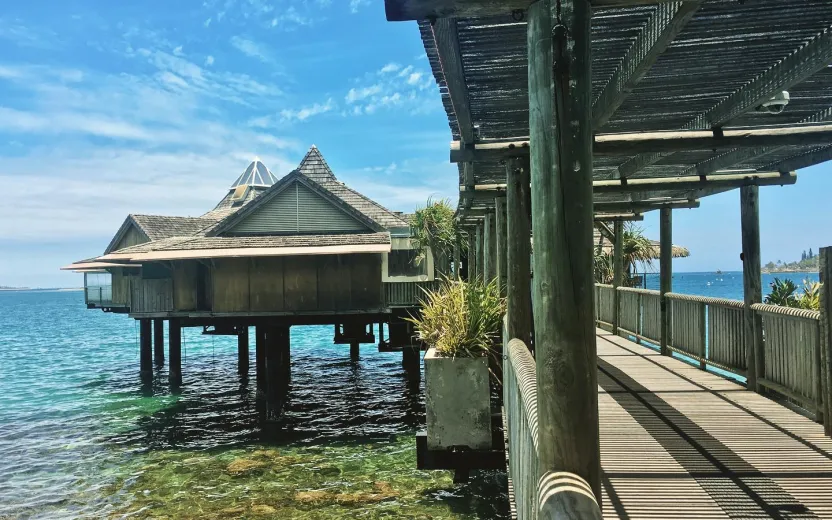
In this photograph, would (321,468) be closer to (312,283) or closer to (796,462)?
(312,283)

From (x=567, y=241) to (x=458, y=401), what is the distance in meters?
5.88

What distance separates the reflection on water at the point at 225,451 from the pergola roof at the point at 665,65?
7832 mm

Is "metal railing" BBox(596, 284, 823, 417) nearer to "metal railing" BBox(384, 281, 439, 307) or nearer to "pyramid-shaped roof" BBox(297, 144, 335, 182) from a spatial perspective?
"metal railing" BBox(384, 281, 439, 307)

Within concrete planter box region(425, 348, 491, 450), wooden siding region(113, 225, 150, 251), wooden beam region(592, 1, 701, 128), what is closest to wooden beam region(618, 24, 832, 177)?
wooden beam region(592, 1, 701, 128)

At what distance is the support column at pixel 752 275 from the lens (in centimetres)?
823

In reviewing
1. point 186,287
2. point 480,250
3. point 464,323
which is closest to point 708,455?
point 464,323

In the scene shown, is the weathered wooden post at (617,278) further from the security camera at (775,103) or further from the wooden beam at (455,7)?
the wooden beam at (455,7)

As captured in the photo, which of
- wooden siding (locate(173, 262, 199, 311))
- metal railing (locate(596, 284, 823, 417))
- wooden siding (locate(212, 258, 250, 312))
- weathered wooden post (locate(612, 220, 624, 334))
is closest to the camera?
metal railing (locate(596, 284, 823, 417))

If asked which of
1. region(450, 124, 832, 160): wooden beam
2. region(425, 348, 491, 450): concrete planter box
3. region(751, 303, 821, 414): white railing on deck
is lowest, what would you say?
region(425, 348, 491, 450): concrete planter box

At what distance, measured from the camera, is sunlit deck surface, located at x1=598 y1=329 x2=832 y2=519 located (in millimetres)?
4523

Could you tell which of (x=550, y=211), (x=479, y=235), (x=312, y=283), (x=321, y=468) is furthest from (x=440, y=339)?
(x=312, y=283)

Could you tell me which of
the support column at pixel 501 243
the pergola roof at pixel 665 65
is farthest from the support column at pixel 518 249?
the support column at pixel 501 243

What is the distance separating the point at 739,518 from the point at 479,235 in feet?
55.5

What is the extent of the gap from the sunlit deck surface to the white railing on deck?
261 mm
